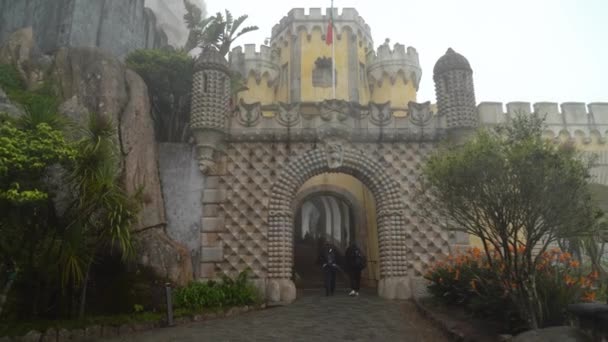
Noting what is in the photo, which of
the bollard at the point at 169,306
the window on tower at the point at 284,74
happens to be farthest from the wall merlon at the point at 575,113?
the bollard at the point at 169,306

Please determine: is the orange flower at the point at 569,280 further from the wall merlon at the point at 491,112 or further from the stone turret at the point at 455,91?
the wall merlon at the point at 491,112

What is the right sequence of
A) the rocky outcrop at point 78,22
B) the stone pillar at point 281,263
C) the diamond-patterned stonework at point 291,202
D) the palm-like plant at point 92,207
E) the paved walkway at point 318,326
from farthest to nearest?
the rocky outcrop at point 78,22 → the diamond-patterned stonework at point 291,202 → the stone pillar at point 281,263 → the palm-like plant at point 92,207 → the paved walkway at point 318,326

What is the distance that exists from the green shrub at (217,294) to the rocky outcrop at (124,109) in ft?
1.35

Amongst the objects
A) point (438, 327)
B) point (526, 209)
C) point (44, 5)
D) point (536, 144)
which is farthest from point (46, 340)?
point (44, 5)

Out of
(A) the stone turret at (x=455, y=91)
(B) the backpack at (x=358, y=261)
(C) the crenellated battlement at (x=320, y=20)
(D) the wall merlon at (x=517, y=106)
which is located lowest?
(B) the backpack at (x=358, y=261)

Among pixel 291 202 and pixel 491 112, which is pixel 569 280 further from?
pixel 491 112

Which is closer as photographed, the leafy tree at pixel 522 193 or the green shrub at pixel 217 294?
the leafy tree at pixel 522 193

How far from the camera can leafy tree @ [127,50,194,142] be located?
55.0ft

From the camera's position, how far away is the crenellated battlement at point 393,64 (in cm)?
2598

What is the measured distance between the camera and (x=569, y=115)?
19312mm

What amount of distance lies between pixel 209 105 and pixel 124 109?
8.63 feet

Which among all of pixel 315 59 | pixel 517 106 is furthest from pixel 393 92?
pixel 517 106

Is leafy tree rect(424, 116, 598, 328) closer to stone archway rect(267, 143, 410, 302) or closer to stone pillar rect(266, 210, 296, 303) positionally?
stone archway rect(267, 143, 410, 302)

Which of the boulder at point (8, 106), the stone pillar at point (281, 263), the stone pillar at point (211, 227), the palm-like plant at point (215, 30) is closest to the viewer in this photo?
the boulder at point (8, 106)
